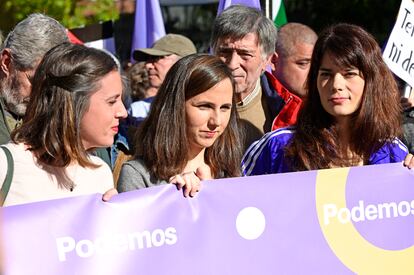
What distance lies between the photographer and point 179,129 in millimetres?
3861

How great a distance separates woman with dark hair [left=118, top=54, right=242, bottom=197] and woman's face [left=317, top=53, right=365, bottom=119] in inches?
16.4

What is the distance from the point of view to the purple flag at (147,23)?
7941mm

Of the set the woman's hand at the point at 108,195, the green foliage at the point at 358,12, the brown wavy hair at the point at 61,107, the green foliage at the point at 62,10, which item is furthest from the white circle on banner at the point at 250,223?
the green foliage at the point at 358,12

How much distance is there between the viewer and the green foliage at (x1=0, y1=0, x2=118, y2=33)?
10.5m

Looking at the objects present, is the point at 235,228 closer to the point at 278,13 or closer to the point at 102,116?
the point at 102,116

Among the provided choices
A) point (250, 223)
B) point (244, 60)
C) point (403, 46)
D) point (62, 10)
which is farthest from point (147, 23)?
point (250, 223)

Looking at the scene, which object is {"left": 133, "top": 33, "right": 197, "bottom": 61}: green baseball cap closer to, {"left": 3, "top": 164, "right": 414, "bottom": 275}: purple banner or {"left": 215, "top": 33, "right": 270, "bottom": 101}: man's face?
{"left": 215, "top": 33, "right": 270, "bottom": 101}: man's face

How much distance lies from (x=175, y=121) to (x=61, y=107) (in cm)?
53

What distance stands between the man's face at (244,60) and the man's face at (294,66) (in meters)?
0.57

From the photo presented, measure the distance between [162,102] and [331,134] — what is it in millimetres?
751

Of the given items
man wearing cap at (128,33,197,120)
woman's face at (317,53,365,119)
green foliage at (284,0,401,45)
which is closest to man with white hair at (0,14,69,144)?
woman's face at (317,53,365,119)

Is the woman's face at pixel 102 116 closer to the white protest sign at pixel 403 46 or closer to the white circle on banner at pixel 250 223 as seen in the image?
the white circle on banner at pixel 250 223

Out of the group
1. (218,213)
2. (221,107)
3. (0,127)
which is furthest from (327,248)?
(0,127)

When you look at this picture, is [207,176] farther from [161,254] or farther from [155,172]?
[161,254]
